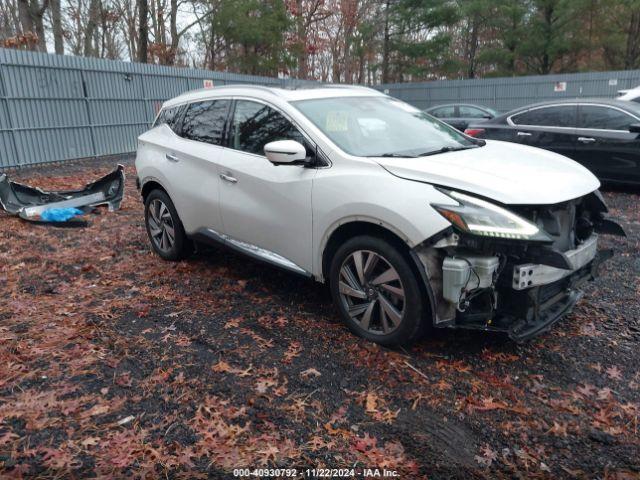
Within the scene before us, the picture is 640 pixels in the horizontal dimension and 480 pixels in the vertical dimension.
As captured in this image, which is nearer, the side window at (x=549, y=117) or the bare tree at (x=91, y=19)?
the side window at (x=549, y=117)

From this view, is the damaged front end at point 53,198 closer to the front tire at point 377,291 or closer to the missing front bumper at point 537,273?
the front tire at point 377,291

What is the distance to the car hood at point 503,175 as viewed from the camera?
2984mm

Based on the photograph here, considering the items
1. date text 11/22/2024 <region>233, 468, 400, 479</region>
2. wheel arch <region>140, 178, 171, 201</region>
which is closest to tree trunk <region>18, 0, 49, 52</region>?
wheel arch <region>140, 178, 171, 201</region>

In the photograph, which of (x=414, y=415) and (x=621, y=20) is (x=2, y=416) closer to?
(x=414, y=415)

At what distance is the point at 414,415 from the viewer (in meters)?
2.84

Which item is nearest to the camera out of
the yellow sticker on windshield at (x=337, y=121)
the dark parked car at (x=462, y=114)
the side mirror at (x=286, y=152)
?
the side mirror at (x=286, y=152)

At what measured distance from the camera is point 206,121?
4.80 meters

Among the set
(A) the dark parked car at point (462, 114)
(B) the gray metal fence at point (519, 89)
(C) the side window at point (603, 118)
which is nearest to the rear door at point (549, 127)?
(C) the side window at point (603, 118)

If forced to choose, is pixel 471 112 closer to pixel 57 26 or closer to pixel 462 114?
pixel 462 114

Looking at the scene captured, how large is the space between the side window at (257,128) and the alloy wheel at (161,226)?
132cm

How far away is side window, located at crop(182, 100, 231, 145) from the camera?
181 inches

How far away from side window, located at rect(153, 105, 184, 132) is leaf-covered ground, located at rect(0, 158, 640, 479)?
70.5 inches

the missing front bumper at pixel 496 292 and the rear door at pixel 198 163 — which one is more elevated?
the rear door at pixel 198 163

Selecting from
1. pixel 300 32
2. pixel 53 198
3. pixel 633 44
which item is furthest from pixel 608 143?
pixel 300 32
